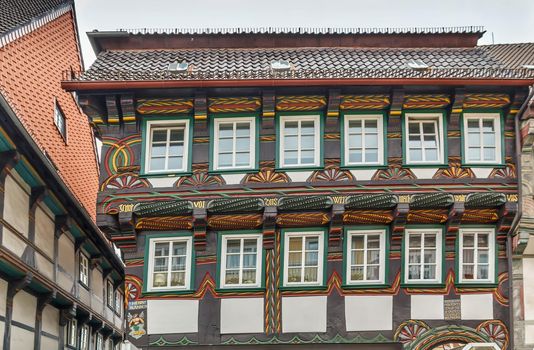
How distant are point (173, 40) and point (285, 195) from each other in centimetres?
542

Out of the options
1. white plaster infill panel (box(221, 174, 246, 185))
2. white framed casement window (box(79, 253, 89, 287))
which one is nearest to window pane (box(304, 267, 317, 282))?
white plaster infill panel (box(221, 174, 246, 185))

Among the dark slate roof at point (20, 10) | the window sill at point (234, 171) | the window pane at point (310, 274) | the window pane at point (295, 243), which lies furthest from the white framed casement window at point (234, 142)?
the dark slate roof at point (20, 10)

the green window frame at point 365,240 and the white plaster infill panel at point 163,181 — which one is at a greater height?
the white plaster infill panel at point 163,181

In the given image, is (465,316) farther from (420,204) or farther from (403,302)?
(420,204)

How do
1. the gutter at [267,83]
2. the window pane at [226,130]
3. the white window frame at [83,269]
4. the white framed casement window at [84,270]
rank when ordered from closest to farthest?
the gutter at [267,83]
the window pane at [226,130]
the white window frame at [83,269]
the white framed casement window at [84,270]

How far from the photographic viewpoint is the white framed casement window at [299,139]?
67.1 feet

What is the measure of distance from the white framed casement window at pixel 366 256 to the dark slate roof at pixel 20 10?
9.35 m

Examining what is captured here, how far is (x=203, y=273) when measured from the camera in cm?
2008

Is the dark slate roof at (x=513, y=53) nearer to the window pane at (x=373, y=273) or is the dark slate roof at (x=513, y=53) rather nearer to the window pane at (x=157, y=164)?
the window pane at (x=373, y=273)

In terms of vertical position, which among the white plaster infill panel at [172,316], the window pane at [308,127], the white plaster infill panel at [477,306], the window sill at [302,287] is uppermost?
the window pane at [308,127]

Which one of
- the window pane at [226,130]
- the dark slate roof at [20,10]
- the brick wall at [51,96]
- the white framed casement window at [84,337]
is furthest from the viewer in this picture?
the white framed casement window at [84,337]

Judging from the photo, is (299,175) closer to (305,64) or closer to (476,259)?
(305,64)

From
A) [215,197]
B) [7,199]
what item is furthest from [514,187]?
[7,199]

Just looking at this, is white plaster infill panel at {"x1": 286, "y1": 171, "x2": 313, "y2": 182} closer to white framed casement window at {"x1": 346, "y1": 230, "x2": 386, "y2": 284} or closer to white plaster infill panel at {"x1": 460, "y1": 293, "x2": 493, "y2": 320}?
white framed casement window at {"x1": 346, "y1": 230, "x2": 386, "y2": 284}
